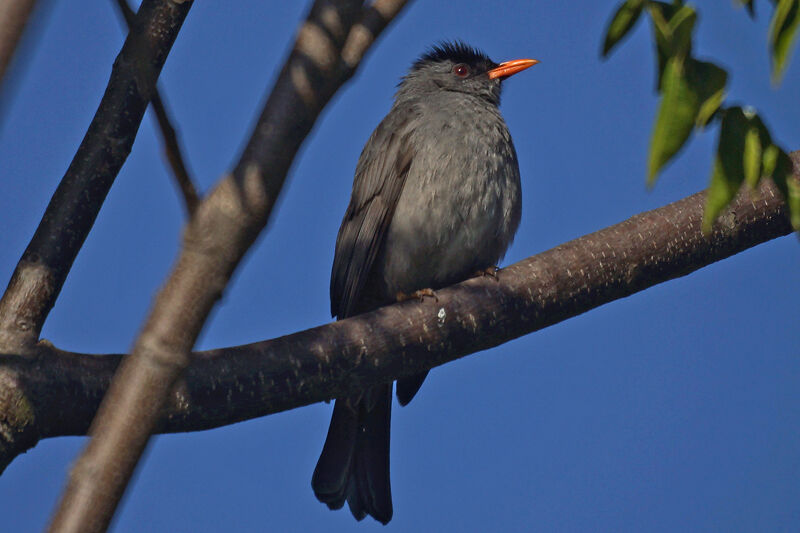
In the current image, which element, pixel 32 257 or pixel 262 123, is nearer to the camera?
pixel 262 123

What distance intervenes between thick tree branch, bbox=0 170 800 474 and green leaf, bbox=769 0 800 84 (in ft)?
7.74

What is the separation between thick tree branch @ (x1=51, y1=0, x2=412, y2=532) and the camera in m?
1.41

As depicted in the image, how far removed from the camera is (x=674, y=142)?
1.59 meters

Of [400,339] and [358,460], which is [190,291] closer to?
[400,339]

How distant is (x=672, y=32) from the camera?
172 centimetres

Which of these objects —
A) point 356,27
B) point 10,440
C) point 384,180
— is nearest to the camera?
point 356,27

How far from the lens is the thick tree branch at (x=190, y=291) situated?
1.41m

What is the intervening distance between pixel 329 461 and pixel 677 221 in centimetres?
227

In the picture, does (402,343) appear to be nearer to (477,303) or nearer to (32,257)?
(477,303)

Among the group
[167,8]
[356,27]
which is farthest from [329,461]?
[356,27]

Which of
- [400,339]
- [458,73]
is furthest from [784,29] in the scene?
[458,73]

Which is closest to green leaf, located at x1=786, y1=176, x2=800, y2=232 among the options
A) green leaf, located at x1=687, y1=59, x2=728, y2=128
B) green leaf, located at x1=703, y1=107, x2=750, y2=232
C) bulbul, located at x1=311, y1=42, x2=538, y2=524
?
green leaf, located at x1=703, y1=107, x2=750, y2=232

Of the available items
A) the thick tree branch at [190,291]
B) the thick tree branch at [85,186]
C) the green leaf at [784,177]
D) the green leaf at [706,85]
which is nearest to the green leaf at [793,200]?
the green leaf at [784,177]

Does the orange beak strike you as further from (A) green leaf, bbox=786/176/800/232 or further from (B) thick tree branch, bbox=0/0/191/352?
(A) green leaf, bbox=786/176/800/232
